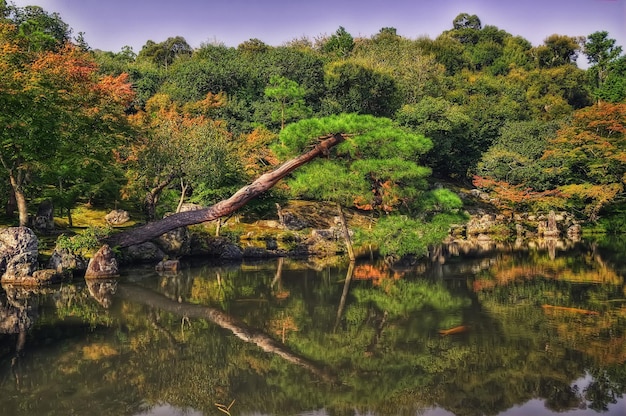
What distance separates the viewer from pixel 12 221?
729 inches

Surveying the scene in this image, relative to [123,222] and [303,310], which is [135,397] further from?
[123,222]

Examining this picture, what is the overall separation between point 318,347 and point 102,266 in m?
9.95

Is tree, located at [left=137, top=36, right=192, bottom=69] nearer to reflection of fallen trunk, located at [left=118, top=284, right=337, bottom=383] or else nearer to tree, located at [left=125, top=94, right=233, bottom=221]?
tree, located at [left=125, top=94, right=233, bottom=221]

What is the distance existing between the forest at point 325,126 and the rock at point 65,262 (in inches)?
74.7

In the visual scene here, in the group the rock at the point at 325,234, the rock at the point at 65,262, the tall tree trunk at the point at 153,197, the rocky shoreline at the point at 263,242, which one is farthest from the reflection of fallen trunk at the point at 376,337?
the tall tree trunk at the point at 153,197

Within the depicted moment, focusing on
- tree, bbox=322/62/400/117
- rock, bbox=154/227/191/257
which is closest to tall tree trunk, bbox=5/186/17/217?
rock, bbox=154/227/191/257

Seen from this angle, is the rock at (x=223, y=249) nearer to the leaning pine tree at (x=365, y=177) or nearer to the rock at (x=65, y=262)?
the leaning pine tree at (x=365, y=177)

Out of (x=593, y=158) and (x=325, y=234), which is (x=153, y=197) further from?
(x=593, y=158)

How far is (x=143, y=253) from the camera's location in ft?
60.6

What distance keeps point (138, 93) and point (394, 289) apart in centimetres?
2783

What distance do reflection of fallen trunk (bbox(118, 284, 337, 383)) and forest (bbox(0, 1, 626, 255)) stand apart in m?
6.06

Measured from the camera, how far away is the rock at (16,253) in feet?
46.8

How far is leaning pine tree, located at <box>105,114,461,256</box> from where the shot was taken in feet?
54.3

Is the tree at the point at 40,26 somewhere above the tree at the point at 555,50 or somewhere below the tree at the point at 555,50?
below
